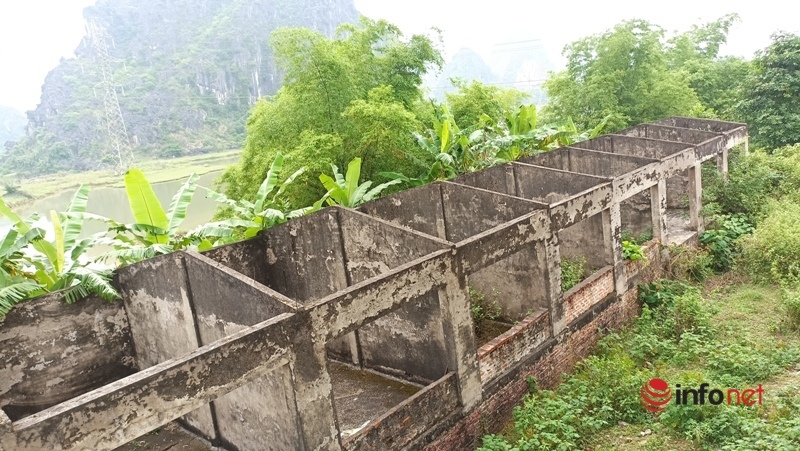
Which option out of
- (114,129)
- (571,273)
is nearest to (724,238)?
(571,273)

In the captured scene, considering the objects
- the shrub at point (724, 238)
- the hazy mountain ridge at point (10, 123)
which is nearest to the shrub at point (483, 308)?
the shrub at point (724, 238)

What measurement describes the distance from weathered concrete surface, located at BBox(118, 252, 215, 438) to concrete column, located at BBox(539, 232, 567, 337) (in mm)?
4309

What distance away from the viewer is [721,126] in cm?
1497

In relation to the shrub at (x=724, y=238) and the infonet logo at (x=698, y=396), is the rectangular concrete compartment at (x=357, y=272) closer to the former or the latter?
the infonet logo at (x=698, y=396)

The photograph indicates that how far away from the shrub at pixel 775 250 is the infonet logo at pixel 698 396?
3.73 m

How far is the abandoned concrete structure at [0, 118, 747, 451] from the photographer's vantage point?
458 centimetres

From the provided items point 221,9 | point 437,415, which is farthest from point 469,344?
point 221,9

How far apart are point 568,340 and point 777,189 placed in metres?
8.70

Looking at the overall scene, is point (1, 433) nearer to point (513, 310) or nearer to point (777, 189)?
point (513, 310)

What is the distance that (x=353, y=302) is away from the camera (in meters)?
5.29

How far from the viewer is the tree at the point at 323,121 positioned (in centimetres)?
1312

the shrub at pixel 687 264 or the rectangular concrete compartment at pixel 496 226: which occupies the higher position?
the rectangular concrete compartment at pixel 496 226

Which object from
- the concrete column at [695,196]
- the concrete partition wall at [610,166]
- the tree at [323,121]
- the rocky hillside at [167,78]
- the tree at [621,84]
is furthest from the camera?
the rocky hillside at [167,78]

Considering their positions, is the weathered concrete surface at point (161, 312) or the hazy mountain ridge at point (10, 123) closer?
the weathered concrete surface at point (161, 312)
